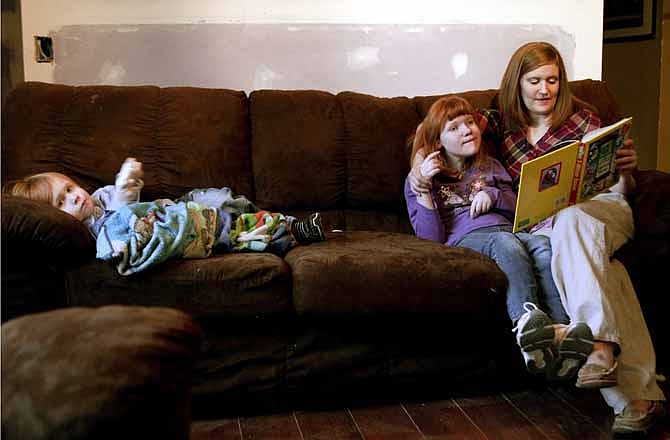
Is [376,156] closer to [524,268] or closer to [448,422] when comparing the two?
[524,268]

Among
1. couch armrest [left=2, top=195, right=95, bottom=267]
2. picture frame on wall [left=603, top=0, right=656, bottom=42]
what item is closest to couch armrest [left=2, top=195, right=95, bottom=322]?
couch armrest [left=2, top=195, right=95, bottom=267]

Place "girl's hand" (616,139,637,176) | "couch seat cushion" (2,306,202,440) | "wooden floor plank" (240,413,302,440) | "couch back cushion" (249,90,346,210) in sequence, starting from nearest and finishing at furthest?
"couch seat cushion" (2,306,202,440) < "wooden floor plank" (240,413,302,440) < "girl's hand" (616,139,637,176) < "couch back cushion" (249,90,346,210)

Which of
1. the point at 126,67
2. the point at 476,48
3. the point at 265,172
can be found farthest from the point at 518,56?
the point at 126,67

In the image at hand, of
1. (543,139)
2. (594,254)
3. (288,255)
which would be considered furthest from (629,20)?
(288,255)

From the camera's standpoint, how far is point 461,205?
2.48 m

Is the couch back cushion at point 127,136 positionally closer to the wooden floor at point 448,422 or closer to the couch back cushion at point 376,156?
the couch back cushion at point 376,156

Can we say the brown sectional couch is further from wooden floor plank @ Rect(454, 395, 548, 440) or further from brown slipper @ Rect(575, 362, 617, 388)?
brown slipper @ Rect(575, 362, 617, 388)

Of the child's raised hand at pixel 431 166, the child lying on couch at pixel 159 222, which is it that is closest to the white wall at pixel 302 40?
the child lying on couch at pixel 159 222

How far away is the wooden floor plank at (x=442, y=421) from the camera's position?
1.97 metres

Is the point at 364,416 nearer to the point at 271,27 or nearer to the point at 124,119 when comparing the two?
the point at 124,119

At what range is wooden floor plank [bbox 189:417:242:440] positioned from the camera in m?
1.97

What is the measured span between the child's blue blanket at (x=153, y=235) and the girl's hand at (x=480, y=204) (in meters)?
0.78

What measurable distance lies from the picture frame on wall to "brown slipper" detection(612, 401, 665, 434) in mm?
3559

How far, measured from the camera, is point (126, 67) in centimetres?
311
